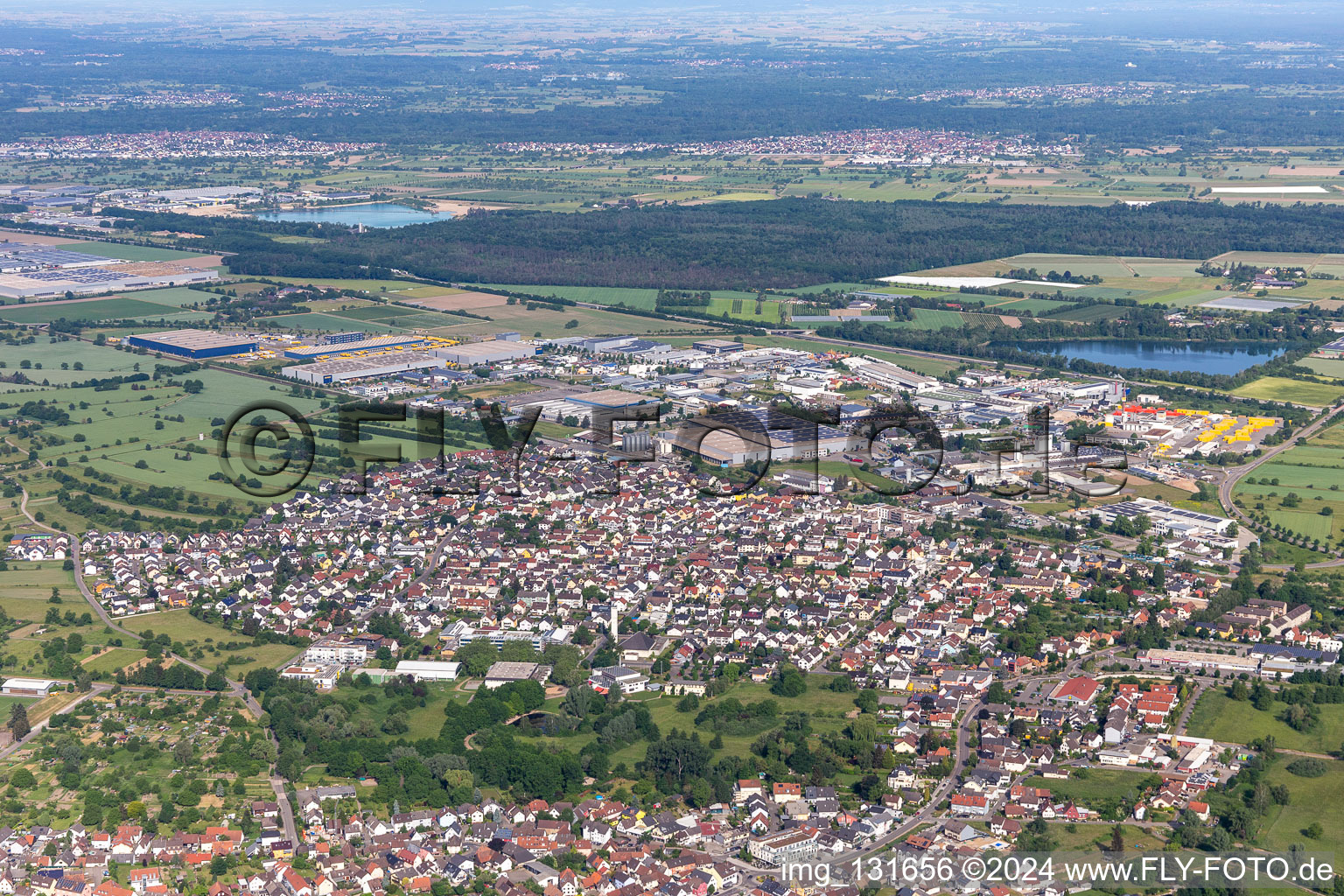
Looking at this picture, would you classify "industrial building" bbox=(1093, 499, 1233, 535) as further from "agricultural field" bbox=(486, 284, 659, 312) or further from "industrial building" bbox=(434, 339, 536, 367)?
"agricultural field" bbox=(486, 284, 659, 312)

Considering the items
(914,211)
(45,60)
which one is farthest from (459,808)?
(45,60)

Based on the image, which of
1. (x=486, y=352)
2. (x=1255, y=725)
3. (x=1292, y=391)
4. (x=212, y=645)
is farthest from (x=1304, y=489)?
(x=486, y=352)

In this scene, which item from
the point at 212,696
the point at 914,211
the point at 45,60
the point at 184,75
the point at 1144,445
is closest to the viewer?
the point at 212,696

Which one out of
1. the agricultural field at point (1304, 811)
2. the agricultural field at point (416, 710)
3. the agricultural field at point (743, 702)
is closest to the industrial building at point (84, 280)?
the agricultural field at point (416, 710)

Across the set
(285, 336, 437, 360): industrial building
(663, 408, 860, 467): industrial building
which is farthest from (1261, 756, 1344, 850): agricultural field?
(285, 336, 437, 360): industrial building

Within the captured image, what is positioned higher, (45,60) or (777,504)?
(45,60)

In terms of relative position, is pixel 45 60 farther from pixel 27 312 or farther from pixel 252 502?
pixel 252 502
